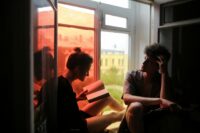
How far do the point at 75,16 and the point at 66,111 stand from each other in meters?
1.05

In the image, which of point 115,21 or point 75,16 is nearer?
point 75,16

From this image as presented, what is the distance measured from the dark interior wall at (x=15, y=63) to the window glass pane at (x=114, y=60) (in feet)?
6.07

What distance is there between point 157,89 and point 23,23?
1.56m

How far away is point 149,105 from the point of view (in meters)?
1.87

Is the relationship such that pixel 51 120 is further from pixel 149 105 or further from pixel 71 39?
pixel 71 39

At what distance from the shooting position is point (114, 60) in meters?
2.68

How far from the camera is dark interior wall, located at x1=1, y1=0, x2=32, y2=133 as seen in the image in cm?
71

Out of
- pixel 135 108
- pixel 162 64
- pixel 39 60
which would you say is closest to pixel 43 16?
pixel 39 60

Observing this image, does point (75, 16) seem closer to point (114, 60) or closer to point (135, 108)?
point (114, 60)

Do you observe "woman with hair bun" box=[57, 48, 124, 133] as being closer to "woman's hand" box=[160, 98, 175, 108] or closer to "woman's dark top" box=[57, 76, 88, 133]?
"woman's dark top" box=[57, 76, 88, 133]

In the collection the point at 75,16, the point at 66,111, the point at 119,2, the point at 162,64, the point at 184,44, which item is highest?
the point at 119,2

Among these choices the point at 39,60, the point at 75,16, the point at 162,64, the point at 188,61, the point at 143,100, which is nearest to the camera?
the point at 39,60

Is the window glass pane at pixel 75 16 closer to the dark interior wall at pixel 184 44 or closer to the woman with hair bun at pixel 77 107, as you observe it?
the woman with hair bun at pixel 77 107

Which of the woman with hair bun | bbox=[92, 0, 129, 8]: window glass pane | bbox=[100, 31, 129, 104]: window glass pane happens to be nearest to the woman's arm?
the woman with hair bun
